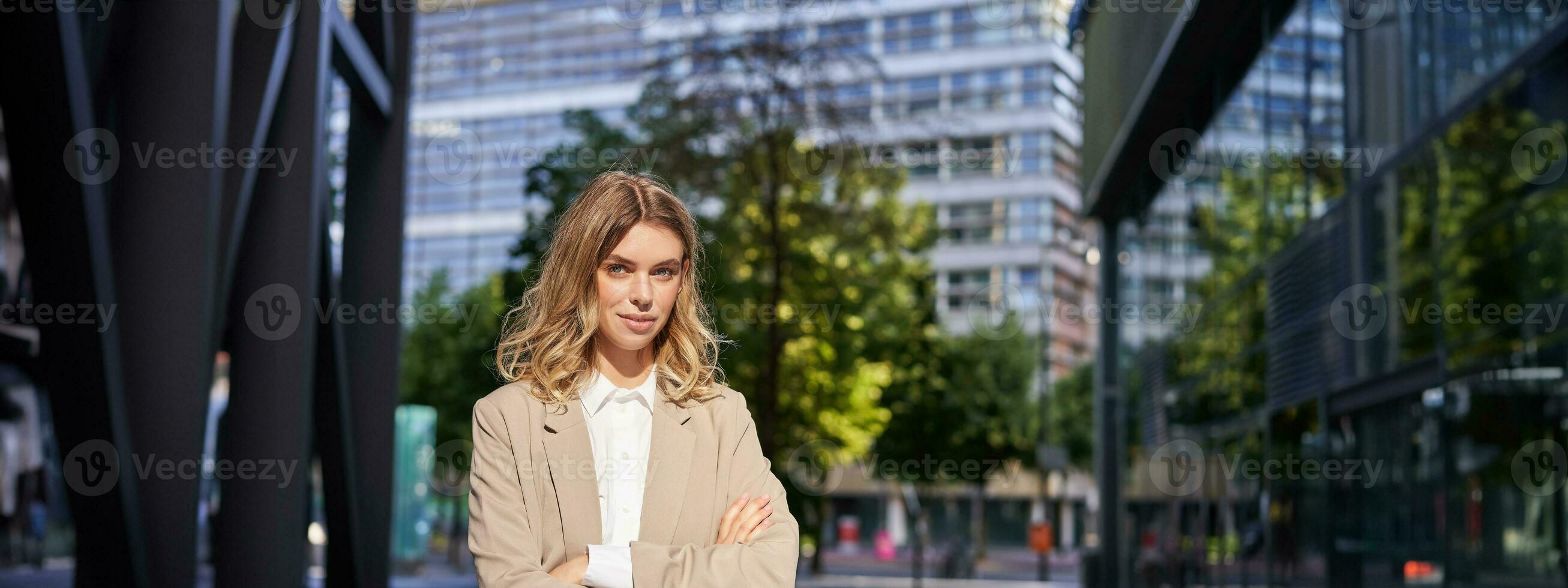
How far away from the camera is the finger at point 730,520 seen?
2.41m

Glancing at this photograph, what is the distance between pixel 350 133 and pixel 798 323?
Answer: 10589mm

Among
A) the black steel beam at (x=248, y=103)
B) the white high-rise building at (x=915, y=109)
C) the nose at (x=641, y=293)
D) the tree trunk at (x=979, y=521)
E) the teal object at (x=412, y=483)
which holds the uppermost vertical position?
the white high-rise building at (x=915, y=109)

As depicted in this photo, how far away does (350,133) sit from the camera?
9141 millimetres

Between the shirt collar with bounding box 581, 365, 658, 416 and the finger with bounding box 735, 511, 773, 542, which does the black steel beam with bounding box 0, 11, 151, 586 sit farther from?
the finger with bounding box 735, 511, 773, 542

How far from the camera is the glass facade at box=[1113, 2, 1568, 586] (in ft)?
19.6

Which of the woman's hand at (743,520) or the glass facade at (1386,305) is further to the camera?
the glass facade at (1386,305)

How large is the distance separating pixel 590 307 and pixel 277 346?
4625 millimetres

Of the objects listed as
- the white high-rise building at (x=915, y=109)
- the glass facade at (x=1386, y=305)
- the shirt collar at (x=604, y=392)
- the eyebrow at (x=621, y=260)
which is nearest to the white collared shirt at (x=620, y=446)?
the shirt collar at (x=604, y=392)

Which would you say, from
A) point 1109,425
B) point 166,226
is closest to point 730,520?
point 166,226

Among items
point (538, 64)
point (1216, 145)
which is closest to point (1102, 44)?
point (1216, 145)

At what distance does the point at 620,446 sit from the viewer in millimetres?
2480

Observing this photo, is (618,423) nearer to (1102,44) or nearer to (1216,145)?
(1216,145)

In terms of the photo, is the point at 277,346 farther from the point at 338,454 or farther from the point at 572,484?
the point at 572,484

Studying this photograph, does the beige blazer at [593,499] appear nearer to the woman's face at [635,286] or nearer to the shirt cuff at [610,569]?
the shirt cuff at [610,569]
